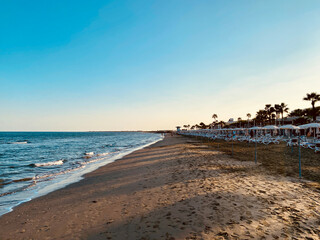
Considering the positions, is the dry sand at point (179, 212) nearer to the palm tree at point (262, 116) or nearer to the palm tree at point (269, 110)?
the palm tree at point (269, 110)

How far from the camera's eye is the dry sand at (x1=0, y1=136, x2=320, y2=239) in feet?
12.4

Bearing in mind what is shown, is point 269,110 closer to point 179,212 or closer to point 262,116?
point 262,116

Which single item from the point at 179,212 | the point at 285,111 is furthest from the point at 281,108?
the point at 179,212

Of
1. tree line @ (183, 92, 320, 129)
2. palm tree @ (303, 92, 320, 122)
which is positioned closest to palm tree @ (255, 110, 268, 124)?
tree line @ (183, 92, 320, 129)

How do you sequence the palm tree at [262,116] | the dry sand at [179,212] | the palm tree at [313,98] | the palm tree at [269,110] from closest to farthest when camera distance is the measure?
1. the dry sand at [179,212]
2. the palm tree at [313,98]
3. the palm tree at [269,110]
4. the palm tree at [262,116]

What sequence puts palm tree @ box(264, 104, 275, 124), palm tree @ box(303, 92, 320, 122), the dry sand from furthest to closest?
1. palm tree @ box(264, 104, 275, 124)
2. palm tree @ box(303, 92, 320, 122)
3. the dry sand

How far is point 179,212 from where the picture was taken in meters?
4.66

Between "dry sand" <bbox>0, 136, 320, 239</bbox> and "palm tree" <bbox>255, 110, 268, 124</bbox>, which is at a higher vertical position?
"palm tree" <bbox>255, 110, 268, 124</bbox>

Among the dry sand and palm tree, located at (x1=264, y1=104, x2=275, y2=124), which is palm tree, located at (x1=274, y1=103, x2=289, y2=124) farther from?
the dry sand

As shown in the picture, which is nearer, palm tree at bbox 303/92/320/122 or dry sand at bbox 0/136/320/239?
dry sand at bbox 0/136/320/239

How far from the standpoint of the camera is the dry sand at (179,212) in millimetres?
3793

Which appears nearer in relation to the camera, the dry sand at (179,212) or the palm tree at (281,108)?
the dry sand at (179,212)

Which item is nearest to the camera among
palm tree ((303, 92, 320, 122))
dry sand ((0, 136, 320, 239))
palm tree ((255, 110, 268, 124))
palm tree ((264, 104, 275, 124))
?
dry sand ((0, 136, 320, 239))

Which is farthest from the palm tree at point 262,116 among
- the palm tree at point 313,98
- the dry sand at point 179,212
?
the dry sand at point 179,212
